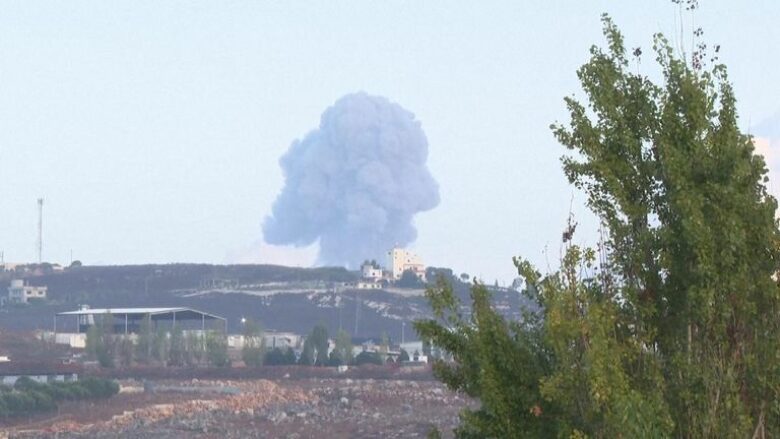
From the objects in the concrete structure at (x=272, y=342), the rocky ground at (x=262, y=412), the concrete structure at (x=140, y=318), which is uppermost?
the concrete structure at (x=140, y=318)

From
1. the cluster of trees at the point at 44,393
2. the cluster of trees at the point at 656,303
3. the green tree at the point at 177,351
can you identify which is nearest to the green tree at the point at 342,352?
the green tree at the point at 177,351

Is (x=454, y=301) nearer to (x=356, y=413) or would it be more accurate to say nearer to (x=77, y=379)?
(x=356, y=413)

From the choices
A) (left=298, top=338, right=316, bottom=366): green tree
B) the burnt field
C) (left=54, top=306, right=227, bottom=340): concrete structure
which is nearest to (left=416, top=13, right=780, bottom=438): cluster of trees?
the burnt field

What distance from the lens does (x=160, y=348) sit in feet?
495

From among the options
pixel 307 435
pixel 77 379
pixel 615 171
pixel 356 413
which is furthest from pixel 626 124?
pixel 77 379

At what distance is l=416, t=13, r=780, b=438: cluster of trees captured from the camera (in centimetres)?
1587

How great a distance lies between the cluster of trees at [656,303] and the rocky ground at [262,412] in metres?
59.2

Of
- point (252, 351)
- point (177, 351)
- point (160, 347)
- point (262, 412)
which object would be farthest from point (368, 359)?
point (262, 412)

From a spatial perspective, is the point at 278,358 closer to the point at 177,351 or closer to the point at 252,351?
the point at 252,351

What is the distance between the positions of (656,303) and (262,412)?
84440 mm

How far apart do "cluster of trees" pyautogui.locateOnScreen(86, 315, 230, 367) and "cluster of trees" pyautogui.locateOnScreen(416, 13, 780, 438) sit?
132407 mm

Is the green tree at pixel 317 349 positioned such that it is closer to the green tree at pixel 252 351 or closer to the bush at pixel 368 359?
the bush at pixel 368 359

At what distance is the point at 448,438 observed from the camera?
72500 mm

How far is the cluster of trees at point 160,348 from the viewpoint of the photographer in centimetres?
14900
